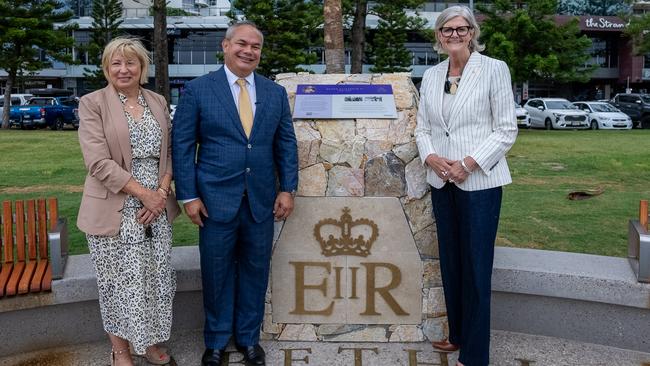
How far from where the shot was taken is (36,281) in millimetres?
3541

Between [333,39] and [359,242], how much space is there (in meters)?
3.53

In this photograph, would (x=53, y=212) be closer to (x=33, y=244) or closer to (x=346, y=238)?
(x=33, y=244)

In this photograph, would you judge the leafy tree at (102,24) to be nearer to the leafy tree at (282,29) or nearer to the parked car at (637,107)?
the leafy tree at (282,29)

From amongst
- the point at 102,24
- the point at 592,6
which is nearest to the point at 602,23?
the point at 592,6

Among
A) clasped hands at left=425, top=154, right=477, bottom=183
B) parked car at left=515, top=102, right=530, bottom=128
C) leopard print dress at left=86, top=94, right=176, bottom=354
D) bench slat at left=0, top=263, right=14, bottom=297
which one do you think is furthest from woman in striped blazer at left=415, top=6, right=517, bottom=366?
parked car at left=515, top=102, right=530, bottom=128

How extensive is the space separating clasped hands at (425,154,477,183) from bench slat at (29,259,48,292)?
2.18 metres

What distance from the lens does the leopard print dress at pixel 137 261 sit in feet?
10.4

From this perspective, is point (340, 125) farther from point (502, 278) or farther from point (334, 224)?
point (502, 278)

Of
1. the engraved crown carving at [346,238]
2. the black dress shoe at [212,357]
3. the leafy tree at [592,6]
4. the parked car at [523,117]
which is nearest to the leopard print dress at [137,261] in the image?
the black dress shoe at [212,357]

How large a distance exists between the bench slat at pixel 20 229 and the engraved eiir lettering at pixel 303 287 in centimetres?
154

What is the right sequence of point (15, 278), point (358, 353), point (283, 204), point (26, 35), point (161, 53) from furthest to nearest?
point (26, 35), point (161, 53), point (358, 353), point (15, 278), point (283, 204)

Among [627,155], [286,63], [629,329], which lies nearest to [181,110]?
[629,329]

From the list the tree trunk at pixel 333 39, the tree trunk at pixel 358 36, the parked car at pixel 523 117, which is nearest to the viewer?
the tree trunk at pixel 333 39

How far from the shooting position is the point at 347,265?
3.81 m
